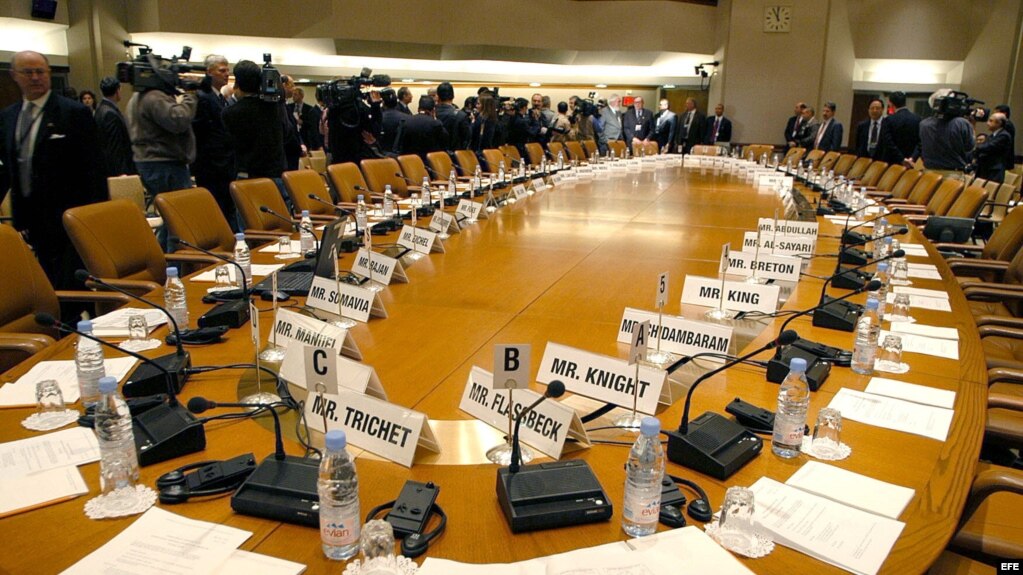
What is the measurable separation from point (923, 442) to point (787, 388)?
0.34m

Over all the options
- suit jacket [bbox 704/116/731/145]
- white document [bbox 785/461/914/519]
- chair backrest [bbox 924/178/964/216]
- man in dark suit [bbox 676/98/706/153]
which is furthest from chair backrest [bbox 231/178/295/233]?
suit jacket [bbox 704/116/731/145]

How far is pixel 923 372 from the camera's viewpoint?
197 cm

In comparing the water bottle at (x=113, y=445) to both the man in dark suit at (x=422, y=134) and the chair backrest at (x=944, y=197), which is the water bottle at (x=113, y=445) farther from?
the man in dark suit at (x=422, y=134)

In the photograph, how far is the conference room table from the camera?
1166mm

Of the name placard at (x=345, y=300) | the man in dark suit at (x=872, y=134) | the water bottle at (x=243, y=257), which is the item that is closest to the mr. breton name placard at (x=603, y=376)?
the name placard at (x=345, y=300)

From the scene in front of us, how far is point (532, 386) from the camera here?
1829 mm

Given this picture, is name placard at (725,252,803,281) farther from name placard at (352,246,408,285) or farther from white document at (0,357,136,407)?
white document at (0,357,136,407)

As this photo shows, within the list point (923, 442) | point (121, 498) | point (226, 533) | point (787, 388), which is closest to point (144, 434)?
point (121, 498)

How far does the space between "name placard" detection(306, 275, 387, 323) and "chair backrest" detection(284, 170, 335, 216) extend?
6.85ft

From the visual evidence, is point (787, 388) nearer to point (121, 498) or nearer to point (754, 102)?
point (121, 498)

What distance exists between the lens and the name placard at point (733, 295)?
241 cm

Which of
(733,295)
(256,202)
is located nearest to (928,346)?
(733,295)

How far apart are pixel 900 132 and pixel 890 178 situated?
245cm

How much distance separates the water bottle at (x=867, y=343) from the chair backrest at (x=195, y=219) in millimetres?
2736
